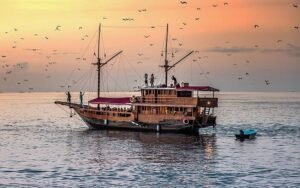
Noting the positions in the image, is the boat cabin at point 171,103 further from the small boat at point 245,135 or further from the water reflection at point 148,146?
the small boat at point 245,135

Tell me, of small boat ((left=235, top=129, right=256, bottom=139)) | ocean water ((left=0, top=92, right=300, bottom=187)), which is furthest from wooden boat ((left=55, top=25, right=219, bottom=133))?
small boat ((left=235, top=129, right=256, bottom=139))

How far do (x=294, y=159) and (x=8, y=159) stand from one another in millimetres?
29245

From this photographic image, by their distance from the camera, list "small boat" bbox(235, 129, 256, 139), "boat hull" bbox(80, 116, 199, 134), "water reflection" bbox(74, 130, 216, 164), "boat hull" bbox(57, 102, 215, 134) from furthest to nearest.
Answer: "boat hull" bbox(80, 116, 199, 134) < "boat hull" bbox(57, 102, 215, 134) < "small boat" bbox(235, 129, 256, 139) < "water reflection" bbox(74, 130, 216, 164)

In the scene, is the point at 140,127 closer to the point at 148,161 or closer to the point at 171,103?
the point at 171,103

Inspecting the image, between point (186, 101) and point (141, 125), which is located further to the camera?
point (141, 125)

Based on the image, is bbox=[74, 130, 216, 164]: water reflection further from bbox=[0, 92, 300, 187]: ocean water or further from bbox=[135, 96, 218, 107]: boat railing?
bbox=[135, 96, 218, 107]: boat railing

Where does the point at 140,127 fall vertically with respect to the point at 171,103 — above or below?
below

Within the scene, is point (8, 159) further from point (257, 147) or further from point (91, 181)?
point (257, 147)

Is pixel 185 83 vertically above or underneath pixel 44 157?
above

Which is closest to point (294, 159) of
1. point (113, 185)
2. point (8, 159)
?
point (113, 185)

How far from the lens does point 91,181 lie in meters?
49.0

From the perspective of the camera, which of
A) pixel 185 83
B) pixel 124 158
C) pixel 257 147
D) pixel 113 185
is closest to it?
pixel 113 185

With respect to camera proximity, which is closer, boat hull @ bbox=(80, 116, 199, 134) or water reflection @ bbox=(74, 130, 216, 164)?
water reflection @ bbox=(74, 130, 216, 164)

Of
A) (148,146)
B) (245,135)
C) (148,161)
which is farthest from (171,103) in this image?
(148,161)
